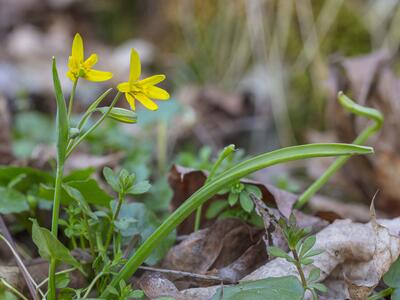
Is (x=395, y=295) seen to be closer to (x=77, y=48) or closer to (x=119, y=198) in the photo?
(x=119, y=198)

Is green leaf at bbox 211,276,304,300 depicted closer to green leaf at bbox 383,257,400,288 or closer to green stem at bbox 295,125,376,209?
green leaf at bbox 383,257,400,288

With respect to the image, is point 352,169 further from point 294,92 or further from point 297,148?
point 297,148

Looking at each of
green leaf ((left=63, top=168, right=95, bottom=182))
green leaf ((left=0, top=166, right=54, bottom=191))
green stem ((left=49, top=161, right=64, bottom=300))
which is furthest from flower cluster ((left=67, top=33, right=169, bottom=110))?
green leaf ((left=0, top=166, right=54, bottom=191))

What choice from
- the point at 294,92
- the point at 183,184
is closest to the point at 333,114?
the point at 294,92

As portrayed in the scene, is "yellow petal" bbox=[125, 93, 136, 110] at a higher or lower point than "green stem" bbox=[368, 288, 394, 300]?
higher

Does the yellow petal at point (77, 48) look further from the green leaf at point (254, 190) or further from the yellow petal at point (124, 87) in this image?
the green leaf at point (254, 190)
